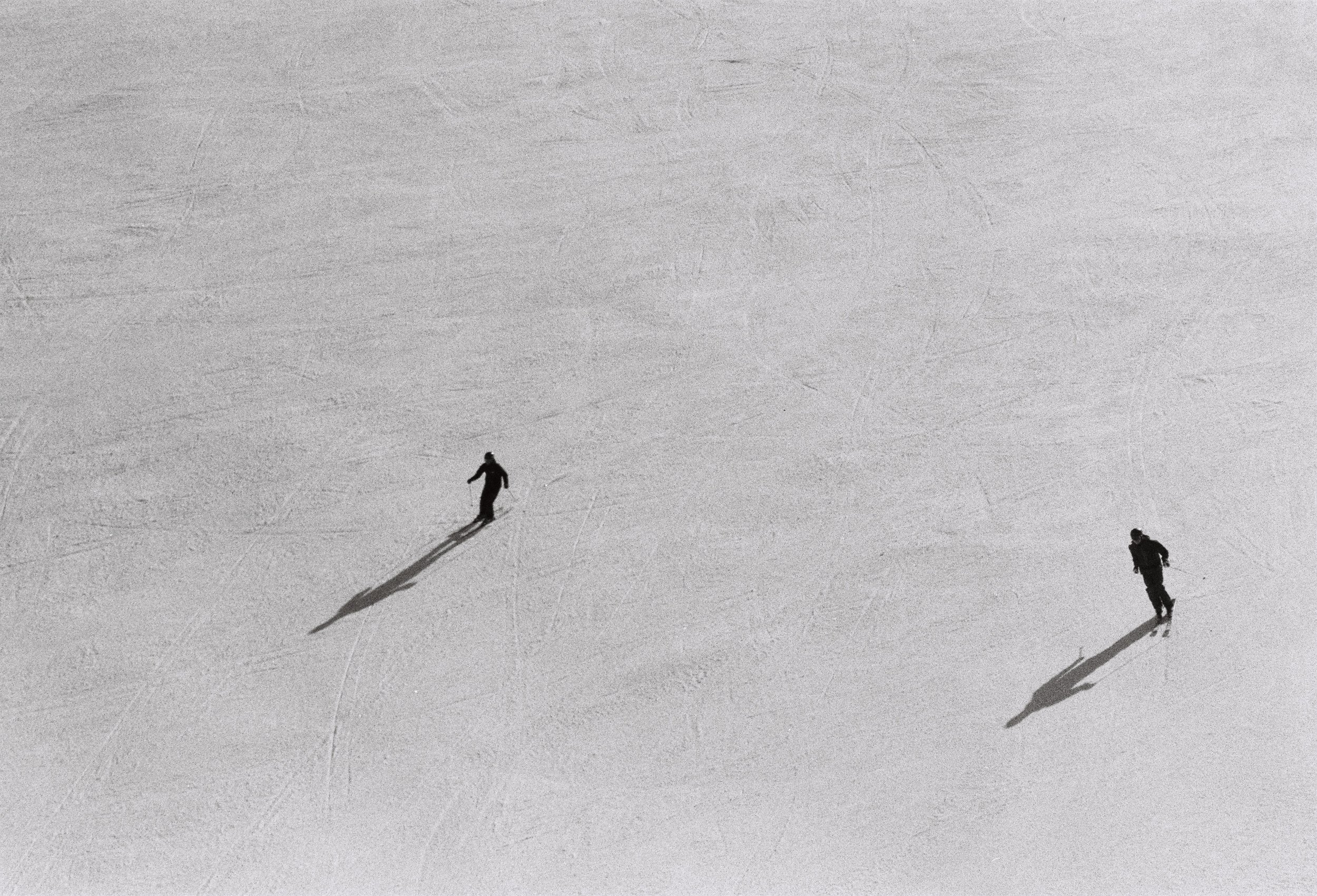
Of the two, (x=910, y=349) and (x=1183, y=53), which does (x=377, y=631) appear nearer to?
(x=910, y=349)

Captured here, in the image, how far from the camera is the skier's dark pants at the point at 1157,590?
12.4 m

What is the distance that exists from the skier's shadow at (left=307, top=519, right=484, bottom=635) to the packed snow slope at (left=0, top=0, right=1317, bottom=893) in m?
0.04

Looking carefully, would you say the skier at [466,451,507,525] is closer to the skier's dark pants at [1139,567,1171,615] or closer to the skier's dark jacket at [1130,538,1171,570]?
the skier's dark jacket at [1130,538,1171,570]

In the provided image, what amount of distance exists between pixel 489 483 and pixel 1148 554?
21.4 ft

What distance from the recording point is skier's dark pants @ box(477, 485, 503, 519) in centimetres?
1330

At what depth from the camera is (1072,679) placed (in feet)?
40.1

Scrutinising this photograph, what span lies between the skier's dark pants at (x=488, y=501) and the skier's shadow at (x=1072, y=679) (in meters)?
5.50

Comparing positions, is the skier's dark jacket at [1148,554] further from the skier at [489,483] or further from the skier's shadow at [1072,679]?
the skier at [489,483]

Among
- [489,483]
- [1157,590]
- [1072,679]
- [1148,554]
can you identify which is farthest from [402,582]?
[1157,590]

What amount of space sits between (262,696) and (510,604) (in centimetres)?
246

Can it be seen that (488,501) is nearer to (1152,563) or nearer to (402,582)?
(402,582)

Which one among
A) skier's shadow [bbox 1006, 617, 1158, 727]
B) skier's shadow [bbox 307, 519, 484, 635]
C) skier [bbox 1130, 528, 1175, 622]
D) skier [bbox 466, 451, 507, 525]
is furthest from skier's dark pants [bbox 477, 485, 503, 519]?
skier [bbox 1130, 528, 1175, 622]

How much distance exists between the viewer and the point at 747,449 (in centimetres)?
1437

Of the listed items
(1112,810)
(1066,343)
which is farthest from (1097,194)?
(1112,810)
